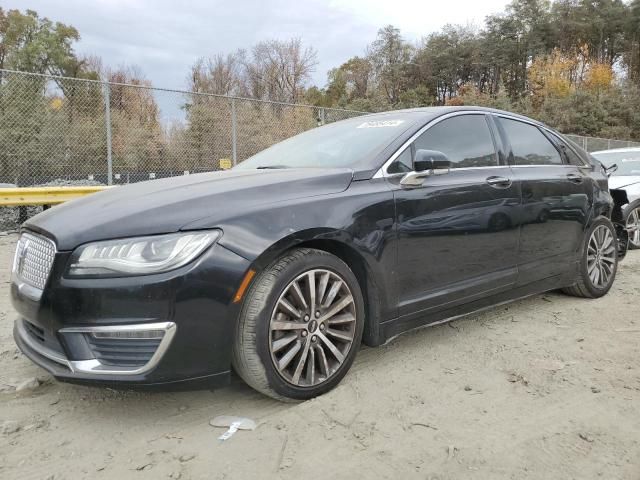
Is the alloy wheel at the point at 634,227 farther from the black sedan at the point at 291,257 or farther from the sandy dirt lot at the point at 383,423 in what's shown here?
the sandy dirt lot at the point at 383,423

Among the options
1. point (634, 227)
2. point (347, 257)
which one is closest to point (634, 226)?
point (634, 227)

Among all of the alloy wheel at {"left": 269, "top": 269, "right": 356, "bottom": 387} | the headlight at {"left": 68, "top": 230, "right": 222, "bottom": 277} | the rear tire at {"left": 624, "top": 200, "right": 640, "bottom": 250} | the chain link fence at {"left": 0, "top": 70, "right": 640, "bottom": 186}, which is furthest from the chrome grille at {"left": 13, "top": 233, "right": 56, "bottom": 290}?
the rear tire at {"left": 624, "top": 200, "right": 640, "bottom": 250}

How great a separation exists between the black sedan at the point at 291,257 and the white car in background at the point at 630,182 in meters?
3.75

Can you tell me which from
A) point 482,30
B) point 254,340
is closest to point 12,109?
point 254,340

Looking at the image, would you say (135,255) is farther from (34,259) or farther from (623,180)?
(623,180)

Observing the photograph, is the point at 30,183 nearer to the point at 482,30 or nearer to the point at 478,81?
the point at 478,81

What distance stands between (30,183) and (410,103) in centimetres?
3779

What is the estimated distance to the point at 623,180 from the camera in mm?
7133

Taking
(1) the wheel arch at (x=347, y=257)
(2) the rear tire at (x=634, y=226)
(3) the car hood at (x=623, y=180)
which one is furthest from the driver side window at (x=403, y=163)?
(3) the car hood at (x=623, y=180)

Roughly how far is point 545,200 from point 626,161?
16.1 ft

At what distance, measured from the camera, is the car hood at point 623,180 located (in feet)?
22.9

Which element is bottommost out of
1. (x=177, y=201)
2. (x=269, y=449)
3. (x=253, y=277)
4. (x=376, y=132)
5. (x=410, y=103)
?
(x=269, y=449)

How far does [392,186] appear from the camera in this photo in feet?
9.46

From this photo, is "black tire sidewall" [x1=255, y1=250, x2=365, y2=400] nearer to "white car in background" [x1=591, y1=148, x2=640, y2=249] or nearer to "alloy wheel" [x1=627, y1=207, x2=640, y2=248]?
"white car in background" [x1=591, y1=148, x2=640, y2=249]
